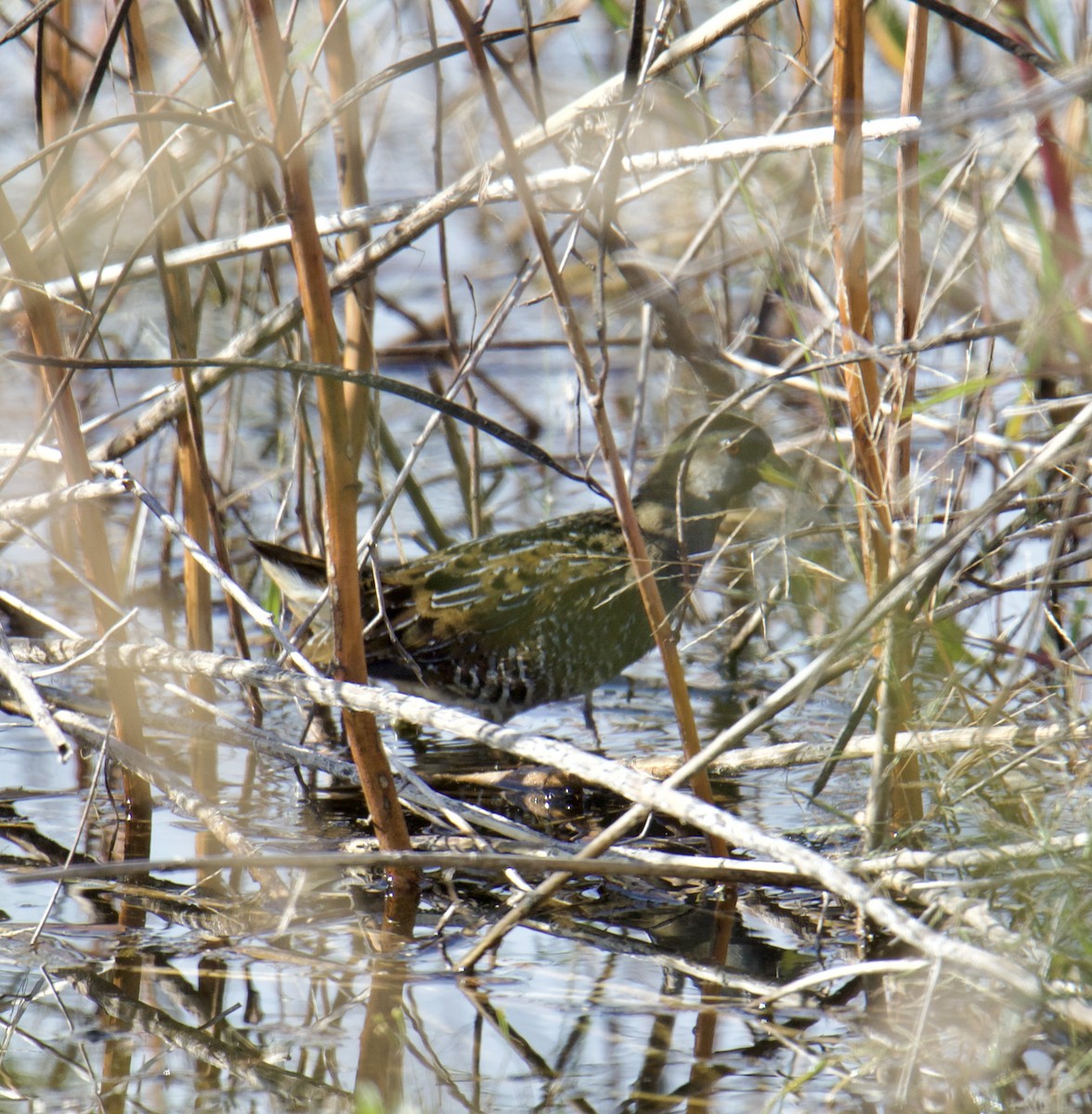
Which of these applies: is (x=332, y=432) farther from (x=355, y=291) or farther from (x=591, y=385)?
(x=355, y=291)

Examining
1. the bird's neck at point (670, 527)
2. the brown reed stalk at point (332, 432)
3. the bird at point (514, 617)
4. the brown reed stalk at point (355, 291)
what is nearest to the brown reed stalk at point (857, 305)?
the brown reed stalk at point (332, 432)

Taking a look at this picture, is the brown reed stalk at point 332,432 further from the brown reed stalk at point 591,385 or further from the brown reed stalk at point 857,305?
the brown reed stalk at point 857,305

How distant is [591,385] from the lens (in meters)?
2.43

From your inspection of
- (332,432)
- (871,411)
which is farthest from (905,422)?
(332,432)

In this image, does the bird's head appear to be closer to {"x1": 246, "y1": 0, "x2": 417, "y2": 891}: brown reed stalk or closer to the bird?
the bird

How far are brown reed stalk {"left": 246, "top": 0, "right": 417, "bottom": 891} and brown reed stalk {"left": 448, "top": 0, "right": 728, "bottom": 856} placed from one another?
1.04ft

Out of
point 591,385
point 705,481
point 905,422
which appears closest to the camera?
point 591,385

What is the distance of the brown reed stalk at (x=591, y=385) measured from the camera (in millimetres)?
2184

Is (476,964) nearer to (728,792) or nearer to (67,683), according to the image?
(728,792)

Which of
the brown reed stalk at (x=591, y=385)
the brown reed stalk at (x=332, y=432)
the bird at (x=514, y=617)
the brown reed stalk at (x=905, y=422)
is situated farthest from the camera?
the bird at (x=514, y=617)

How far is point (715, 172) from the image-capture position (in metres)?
3.52

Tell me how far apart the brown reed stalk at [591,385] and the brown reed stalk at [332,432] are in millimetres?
316

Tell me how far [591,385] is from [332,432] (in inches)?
18.1

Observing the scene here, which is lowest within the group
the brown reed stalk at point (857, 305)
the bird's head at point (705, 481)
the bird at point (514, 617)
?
the bird at point (514, 617)
